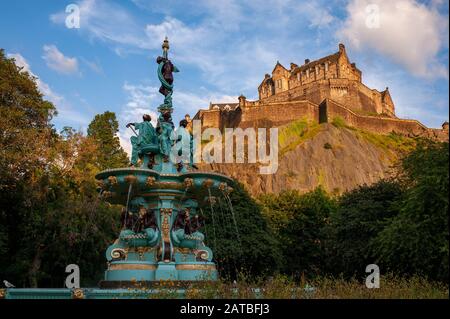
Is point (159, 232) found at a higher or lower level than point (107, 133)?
lower

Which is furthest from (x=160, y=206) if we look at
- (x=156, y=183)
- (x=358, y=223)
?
(x=358, y=223)

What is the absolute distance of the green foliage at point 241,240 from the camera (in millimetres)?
31406

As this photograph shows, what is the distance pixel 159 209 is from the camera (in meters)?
14.5

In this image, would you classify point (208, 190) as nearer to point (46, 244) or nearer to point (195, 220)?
point (195, 220)

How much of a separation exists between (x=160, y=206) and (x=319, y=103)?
265 feet

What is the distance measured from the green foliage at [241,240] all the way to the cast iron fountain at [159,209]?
1586 centimetres

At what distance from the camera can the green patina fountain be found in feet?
44.5

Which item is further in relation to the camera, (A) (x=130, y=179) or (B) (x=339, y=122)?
(B) (x=339, y=122)

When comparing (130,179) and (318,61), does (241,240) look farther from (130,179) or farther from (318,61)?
(318,61)

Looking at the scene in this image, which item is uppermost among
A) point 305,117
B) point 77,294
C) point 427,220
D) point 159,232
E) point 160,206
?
point 305,117

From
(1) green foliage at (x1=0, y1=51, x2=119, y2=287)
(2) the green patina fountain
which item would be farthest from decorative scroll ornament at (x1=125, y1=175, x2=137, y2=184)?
(1) green foliage at (x1=0, y1=51, x2=119, y2=287)

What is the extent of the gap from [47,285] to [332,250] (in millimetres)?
18054

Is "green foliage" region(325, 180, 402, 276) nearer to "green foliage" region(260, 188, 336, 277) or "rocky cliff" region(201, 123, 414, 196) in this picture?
"green foliage" region(260, 188, 336, 277)

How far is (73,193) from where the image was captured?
3045cm
